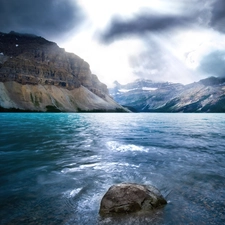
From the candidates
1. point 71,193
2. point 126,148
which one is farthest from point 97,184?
point 126,148

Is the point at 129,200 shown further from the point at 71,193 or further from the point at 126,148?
the point at 126,148

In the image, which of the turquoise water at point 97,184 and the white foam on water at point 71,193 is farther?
the white foam on water at point 71,193

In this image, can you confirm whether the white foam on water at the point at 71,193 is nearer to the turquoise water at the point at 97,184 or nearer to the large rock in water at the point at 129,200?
the turquoise water at the point at 97,184

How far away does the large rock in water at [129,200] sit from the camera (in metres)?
6.97

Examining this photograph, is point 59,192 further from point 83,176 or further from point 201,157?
point 201,157

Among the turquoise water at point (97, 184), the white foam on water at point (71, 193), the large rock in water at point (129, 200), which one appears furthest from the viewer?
the white foam on water at point (71, 193)

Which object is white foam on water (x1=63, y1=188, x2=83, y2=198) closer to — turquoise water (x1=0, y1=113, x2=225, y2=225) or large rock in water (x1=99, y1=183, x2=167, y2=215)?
turquoise water (x1=0, y1=113, x2=225, y2=225)

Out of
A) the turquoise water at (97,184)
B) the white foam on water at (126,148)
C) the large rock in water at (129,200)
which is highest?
the large rock in water at (129,200)

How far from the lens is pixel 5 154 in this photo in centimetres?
1684

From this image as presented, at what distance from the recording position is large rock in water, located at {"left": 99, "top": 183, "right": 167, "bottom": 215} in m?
6.97

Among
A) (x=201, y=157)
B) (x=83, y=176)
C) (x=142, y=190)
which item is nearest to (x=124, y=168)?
(x=83, y=176)

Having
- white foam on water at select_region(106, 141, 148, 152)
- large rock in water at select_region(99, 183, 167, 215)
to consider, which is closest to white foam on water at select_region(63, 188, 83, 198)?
large rock in water at select_region(99, 183, 167, 215)

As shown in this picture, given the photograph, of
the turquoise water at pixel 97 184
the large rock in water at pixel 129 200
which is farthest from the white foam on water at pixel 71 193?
the large rock in water at pixel 129 200

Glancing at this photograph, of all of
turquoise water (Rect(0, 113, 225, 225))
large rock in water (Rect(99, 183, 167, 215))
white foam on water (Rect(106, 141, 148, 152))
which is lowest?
white foam on water (Rect(106, 141, 148, 152))
